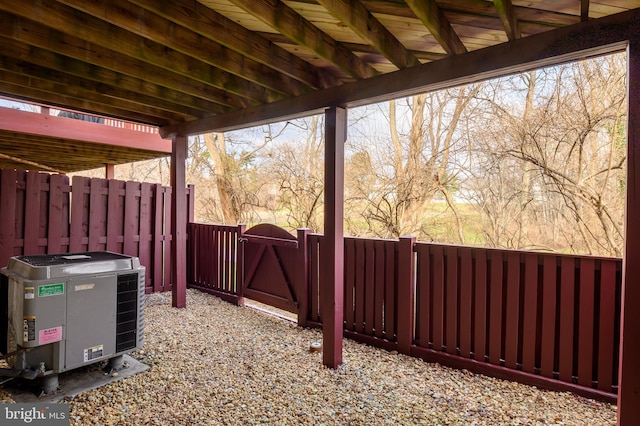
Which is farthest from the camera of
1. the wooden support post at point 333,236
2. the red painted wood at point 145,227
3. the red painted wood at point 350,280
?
the red painted wood at point 145,227

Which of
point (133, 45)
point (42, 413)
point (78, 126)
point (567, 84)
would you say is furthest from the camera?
point (567, 84)

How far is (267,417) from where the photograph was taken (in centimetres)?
236

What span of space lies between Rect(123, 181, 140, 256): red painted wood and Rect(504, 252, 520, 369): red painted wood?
4918 millimetres

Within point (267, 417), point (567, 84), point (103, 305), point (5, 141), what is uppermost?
point (567, 84)

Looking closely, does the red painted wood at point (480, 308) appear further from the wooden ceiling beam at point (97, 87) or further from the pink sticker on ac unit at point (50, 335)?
the wooden ceiling beam at point (97, 87)

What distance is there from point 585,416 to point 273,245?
3.42m

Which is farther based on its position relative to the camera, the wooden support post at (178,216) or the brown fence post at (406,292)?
the wooden support post at (178,216)

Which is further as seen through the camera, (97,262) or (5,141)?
(5,141)

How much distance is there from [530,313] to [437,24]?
7.47ft

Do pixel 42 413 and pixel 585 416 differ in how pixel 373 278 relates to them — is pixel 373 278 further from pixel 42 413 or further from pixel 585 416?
pixel 42 413

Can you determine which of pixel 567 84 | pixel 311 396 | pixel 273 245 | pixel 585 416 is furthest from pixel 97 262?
pixel 567 84

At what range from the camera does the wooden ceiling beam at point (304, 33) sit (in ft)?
6.51

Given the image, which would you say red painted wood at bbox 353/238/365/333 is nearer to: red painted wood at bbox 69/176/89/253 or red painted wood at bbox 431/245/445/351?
red painted wood at bbox 431/245/445/351

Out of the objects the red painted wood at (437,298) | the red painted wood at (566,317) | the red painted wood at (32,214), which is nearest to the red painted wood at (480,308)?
the red painted wood at (437,298)
